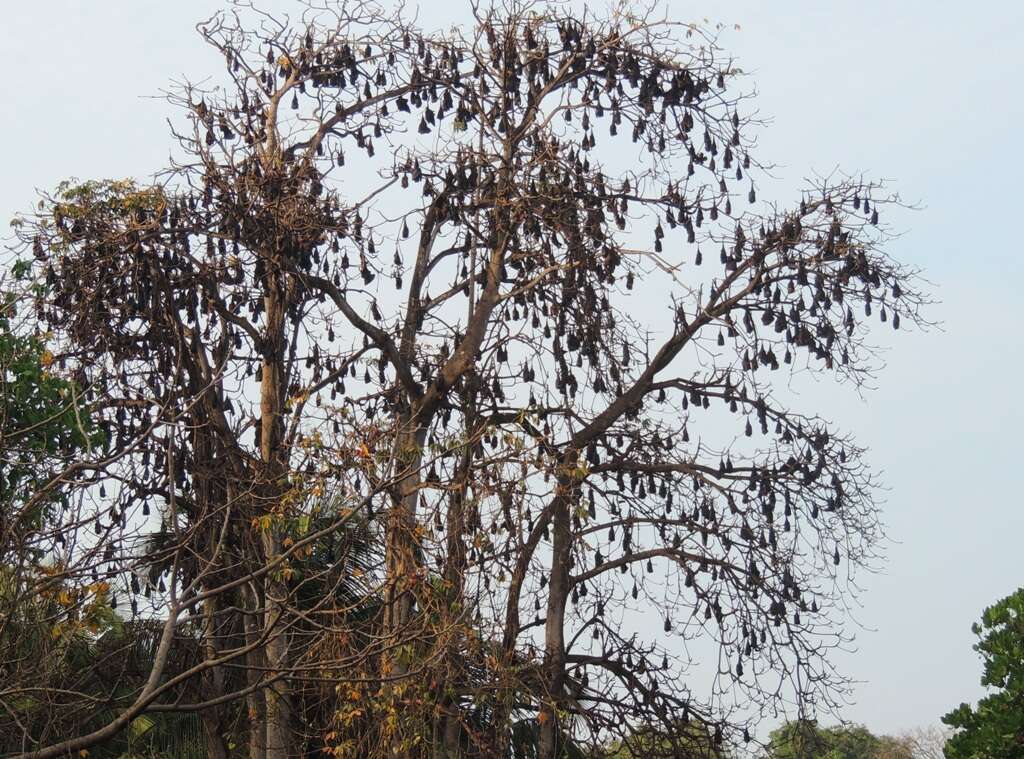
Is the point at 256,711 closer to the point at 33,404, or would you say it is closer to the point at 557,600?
the point at 557,600

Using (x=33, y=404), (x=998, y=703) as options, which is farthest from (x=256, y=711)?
(x=998, y=703)

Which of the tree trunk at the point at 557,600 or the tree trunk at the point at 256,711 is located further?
the tree trunk at the point at 557,600

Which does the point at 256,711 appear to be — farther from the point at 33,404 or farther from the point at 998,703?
the point at 998,703

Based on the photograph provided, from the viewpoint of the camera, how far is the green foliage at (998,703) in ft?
46.6

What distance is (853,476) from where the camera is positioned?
13984mm

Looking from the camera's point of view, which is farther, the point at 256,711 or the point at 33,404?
the point at 33,404

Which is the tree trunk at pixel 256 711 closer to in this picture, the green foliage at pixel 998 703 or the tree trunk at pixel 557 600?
the tree trunk at pixel 557 600

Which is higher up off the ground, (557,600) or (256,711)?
(557,600)

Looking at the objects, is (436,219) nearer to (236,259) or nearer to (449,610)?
(236,259)

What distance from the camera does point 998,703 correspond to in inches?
570

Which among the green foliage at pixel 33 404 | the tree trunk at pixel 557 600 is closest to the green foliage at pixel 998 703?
the tree trunk at pixel 557 600

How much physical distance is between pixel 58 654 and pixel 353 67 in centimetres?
721

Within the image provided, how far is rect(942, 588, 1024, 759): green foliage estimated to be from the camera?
14.2 metres

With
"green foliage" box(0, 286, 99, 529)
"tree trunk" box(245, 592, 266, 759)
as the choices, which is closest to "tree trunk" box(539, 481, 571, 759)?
"tree trunk" box(245, 592, 266, 759)
